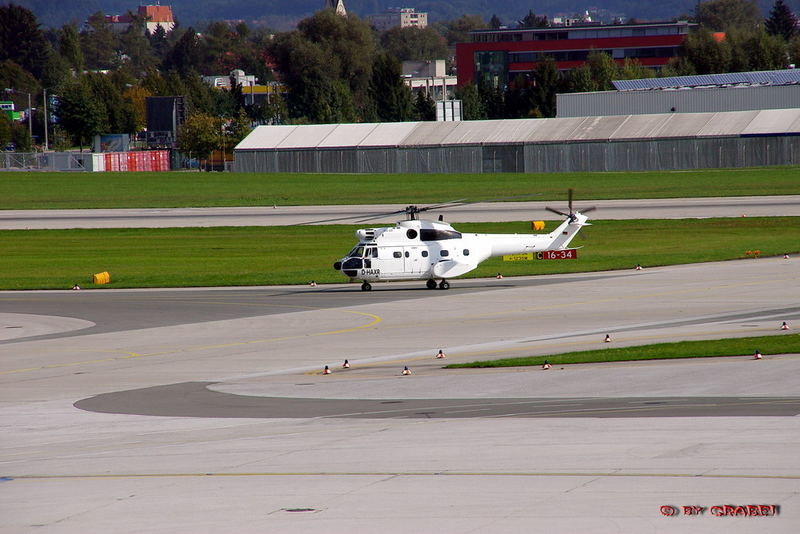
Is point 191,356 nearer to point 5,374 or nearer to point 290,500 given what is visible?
point 5,374

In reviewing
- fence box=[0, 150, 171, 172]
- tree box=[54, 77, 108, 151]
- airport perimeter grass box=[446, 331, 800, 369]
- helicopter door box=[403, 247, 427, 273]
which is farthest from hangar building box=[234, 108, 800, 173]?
airport perimeter grass box=[446, 331, 800, 369]

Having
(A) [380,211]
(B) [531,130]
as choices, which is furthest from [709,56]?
(A) [380,211]

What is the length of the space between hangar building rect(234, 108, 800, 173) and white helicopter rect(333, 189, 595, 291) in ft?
273

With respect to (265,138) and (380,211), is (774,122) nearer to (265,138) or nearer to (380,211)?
(380,211)

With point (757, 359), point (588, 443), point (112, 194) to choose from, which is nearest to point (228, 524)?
point (588, 443)

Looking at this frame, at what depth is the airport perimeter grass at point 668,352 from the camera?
30344 mm

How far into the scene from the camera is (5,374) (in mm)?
32156

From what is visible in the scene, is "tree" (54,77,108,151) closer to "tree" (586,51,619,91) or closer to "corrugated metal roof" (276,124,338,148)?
"corrugated metal roof" (276,124,338,148)

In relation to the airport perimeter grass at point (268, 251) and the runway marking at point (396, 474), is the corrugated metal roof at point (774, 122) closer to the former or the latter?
the airport perimeter grass at point (268, 251)

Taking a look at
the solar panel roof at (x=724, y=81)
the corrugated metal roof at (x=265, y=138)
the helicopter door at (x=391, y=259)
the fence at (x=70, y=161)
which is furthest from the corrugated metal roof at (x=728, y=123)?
the fence at (x=70, y=161)

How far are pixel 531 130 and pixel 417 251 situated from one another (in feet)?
308

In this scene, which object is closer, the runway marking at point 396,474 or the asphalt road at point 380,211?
the runway marking at point 396,474

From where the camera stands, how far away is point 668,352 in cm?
3084

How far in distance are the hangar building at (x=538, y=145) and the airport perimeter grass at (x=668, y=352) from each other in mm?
96647
